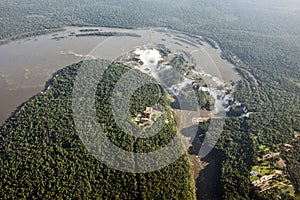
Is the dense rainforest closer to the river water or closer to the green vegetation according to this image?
the river water

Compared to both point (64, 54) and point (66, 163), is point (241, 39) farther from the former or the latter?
point (66, 163)

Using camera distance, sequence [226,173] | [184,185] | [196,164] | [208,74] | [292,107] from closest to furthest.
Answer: [184,185], [226,173], [196,164], [292,107], [208,74]

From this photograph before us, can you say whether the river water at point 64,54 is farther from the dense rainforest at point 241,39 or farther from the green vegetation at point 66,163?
the green vegetation at point 66,163

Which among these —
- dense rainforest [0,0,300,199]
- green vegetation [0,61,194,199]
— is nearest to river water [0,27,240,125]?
dense rainforest [0,0,300,199]

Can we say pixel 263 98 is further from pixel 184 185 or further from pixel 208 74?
pixel 184 185

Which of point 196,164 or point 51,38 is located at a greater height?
point 51,38

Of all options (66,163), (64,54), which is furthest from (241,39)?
(66,163)

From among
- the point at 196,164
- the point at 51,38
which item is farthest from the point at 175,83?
the point at 51,38
